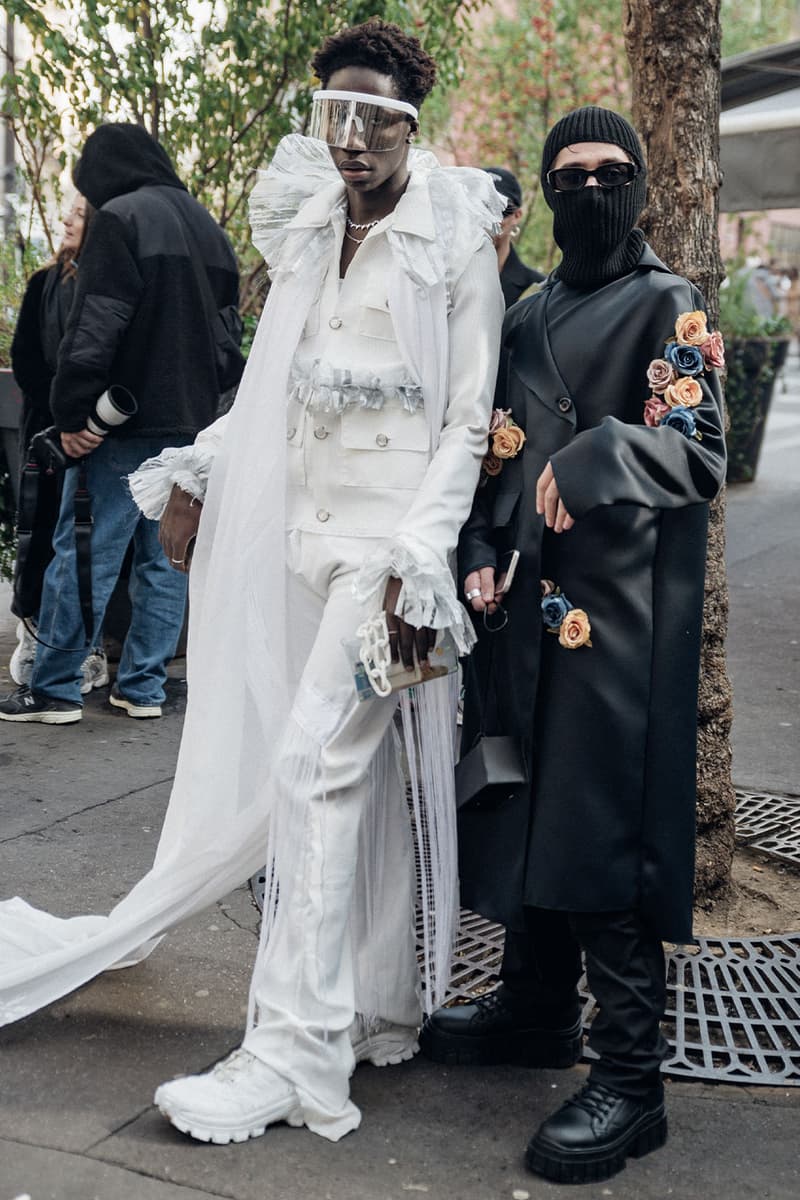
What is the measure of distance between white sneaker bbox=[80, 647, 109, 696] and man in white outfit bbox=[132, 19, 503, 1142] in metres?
2.91

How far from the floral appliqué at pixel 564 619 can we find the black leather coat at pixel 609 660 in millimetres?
17

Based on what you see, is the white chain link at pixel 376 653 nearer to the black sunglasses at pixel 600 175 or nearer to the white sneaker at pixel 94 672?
the black sunglasses at pixel 600 175

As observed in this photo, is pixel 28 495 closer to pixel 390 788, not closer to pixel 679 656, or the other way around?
pixel 390 788

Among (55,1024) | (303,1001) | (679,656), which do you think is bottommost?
(55,1024)

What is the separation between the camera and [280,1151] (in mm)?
2816

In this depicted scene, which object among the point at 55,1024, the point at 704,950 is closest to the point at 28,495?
the point at 55,1024

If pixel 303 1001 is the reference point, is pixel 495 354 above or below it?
above

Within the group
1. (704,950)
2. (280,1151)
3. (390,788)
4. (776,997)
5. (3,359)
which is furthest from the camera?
(3,359)

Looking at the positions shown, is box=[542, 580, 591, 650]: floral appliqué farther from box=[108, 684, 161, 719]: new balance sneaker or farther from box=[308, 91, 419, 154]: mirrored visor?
box=[108, 684, 161, 719]: new balance sneaker

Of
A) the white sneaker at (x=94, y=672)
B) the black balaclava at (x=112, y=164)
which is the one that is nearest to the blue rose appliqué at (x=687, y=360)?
the black balaclava at (x=112, y=164)

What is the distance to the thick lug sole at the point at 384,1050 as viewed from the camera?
318 centimetres

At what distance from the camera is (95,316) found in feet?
17.6

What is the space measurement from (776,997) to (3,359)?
483 cm

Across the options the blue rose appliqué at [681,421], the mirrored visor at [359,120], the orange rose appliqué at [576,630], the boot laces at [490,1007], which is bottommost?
the boot laces at [490,1007]
